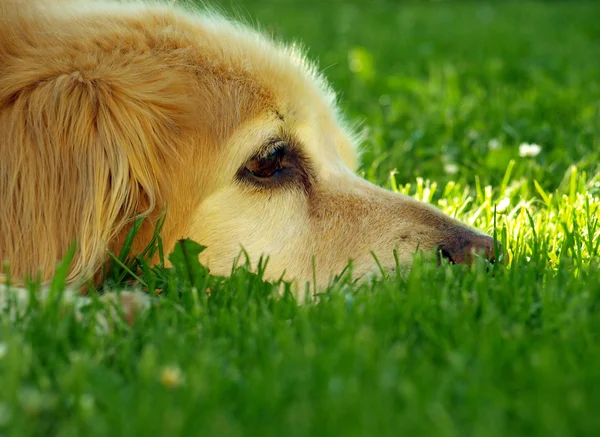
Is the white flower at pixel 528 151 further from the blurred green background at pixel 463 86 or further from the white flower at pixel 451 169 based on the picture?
the white flower at pixel 451 169

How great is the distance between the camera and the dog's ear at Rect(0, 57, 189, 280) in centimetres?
254

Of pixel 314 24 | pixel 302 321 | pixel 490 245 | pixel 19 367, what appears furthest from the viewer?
pixel 314 24

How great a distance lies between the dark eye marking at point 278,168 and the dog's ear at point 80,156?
30cm

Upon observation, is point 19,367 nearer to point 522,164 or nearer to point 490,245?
point 490,245

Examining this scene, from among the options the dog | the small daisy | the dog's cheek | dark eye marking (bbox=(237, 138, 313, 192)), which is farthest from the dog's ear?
the small daisy

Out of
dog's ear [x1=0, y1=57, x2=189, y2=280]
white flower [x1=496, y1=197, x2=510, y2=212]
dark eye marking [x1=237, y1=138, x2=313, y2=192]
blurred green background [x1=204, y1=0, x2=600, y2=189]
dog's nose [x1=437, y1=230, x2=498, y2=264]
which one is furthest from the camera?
blurred green background [x1=204, y1=0, x2=600, y2=189]

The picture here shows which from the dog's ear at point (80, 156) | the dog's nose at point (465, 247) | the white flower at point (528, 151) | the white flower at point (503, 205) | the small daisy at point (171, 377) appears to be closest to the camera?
the small daisy at point (171, 377)

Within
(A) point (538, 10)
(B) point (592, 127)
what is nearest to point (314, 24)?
(A) point (538, 10)

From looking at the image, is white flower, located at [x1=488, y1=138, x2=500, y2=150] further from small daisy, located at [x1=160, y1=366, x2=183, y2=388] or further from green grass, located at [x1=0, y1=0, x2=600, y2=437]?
small daisy, located at [x1=160, y1=366, x2=183, y2=388]

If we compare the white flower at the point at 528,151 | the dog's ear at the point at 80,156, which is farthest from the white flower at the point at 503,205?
the dog's ear at the point at 80,156

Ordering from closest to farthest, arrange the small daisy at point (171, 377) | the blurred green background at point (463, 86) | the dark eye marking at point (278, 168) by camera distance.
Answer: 1. the small daisy at point (171, 377)
2. the dark eye marking at point (278, 168)
3. the blurred green background at point (463, 86)

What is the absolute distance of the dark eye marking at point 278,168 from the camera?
290 cm

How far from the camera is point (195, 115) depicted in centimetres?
281

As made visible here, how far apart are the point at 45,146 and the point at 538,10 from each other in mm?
11176
